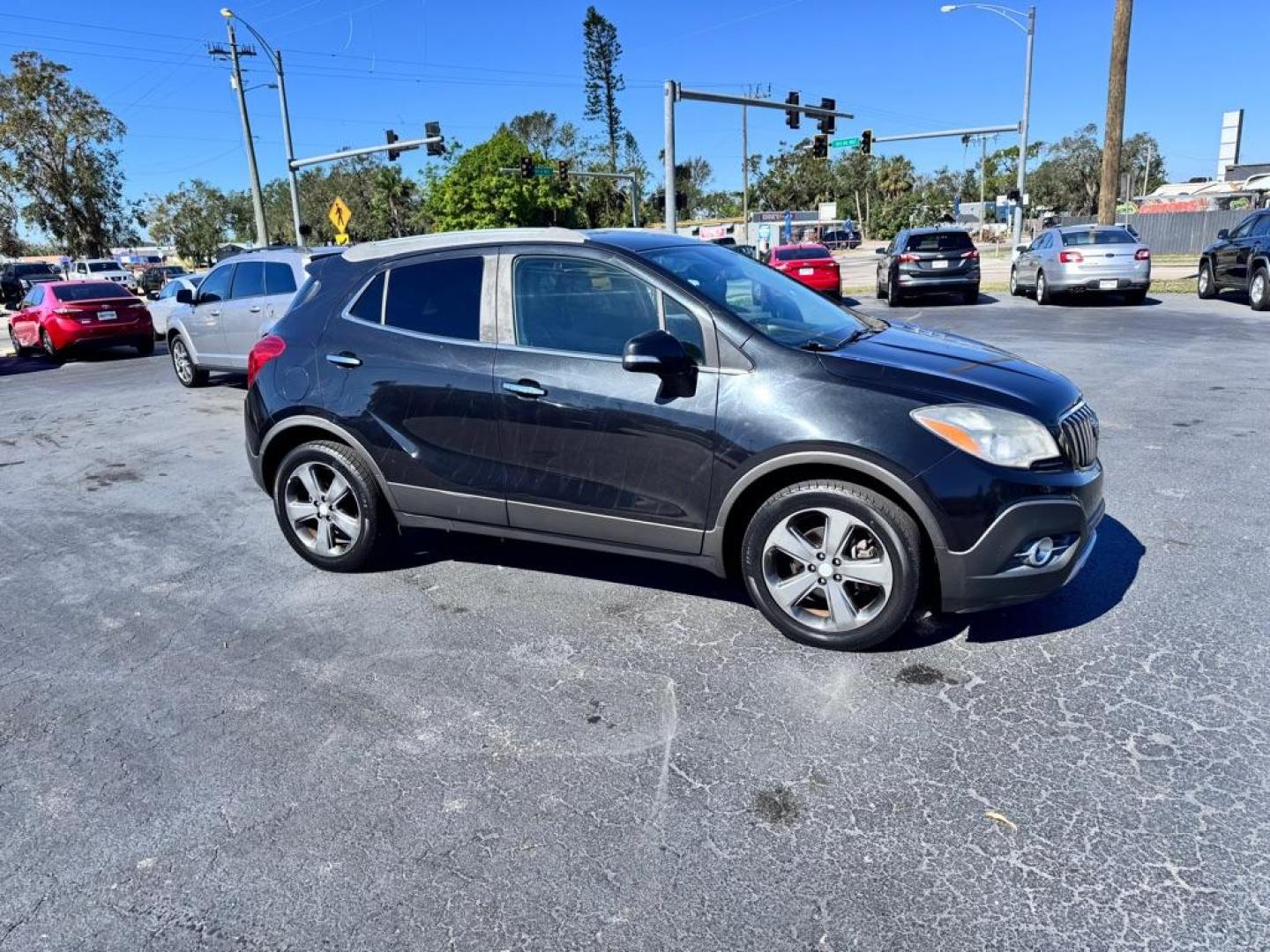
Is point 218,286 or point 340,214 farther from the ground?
point 340,214

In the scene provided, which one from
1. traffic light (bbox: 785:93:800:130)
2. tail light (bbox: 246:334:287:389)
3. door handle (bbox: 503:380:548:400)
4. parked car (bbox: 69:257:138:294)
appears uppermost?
traffic light (bbox: 785:93:800:130)

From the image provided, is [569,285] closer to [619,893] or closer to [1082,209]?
[619,893]

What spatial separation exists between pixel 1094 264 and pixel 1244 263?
2367 millimetres

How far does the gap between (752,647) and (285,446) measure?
2827mm

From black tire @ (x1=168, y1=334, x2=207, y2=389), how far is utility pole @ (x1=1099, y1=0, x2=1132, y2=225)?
71.9 feet

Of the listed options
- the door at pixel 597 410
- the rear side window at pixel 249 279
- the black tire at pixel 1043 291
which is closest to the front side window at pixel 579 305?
the door at pixel 597 410

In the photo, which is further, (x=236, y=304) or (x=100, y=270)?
(x=100, y=270)

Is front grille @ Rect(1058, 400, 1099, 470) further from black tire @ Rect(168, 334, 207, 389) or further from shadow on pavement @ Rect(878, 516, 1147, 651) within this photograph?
black tire @ Rect(168, 334, 207, 389)

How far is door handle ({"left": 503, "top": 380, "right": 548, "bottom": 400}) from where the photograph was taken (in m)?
4.07

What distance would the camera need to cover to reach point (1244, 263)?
1579cm

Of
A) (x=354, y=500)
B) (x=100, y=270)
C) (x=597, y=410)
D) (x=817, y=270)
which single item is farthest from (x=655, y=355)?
(x=100, y=270)

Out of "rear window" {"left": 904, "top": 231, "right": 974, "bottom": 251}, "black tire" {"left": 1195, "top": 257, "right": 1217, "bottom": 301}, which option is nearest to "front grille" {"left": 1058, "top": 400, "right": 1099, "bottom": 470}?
"black tire" {"left": 1195, "top": 257, "right": 1217, "bottom": 301}

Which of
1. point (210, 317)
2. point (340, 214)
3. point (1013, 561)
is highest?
point (340, 214)

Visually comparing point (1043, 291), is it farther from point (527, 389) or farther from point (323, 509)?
point (323, 509)
